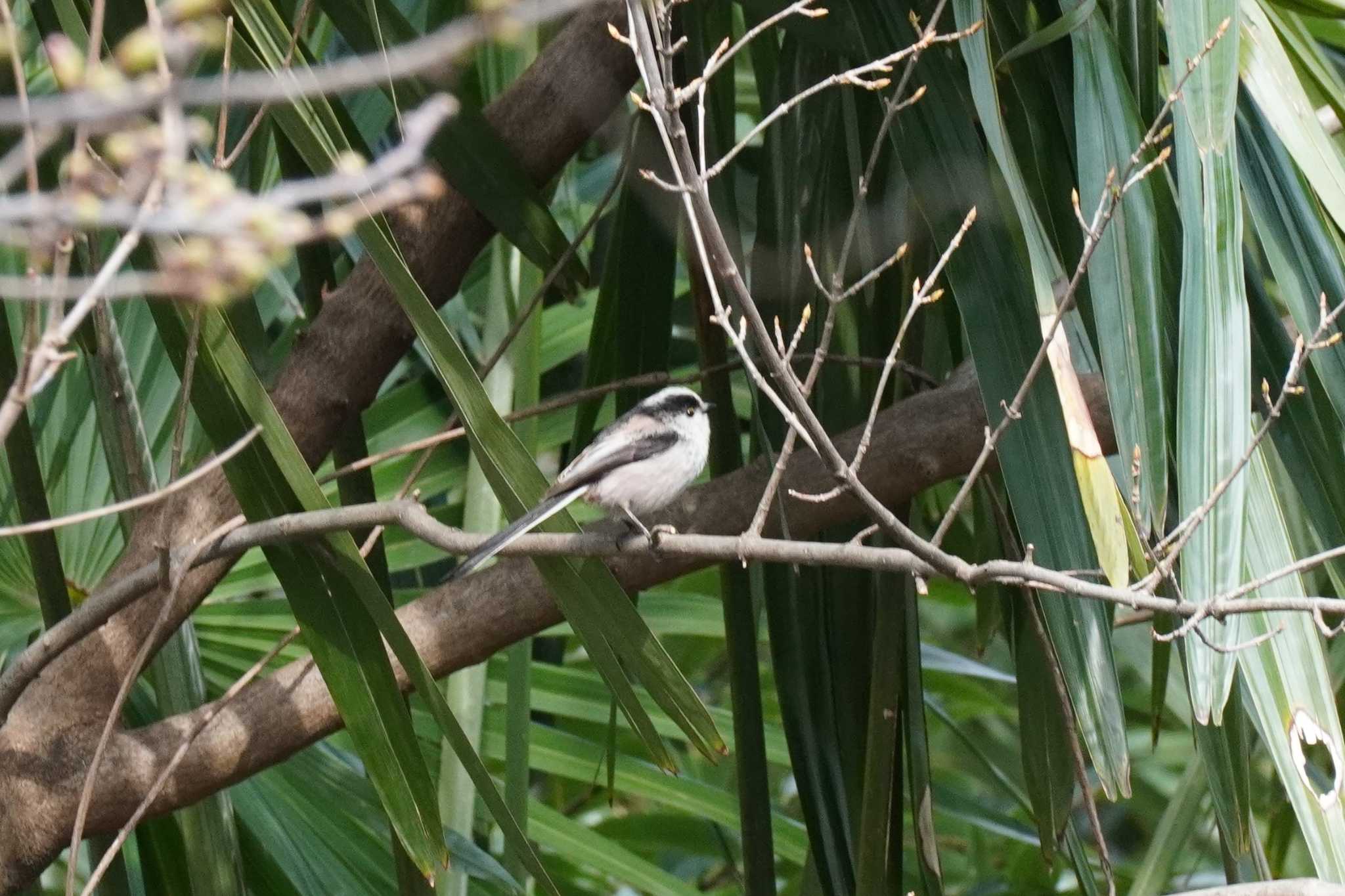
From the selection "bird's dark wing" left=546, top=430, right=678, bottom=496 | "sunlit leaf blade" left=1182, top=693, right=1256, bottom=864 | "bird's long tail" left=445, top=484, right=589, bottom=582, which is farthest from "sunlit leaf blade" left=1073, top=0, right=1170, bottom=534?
"bird's dark wing" left=546, top=430, right=678, bottom=496

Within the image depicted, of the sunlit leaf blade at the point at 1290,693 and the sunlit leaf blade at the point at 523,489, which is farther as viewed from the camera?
the sunlit leaf blade at the point at 523,489

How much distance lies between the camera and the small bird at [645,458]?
257cm

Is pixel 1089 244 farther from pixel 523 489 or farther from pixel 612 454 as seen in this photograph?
pixel 612 454

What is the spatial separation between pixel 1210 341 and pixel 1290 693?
0.37 m

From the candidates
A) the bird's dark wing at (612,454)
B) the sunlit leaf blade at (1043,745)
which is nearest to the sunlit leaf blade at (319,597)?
the bird's dark wing at (612,454)

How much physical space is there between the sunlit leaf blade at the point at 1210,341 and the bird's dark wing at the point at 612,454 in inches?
47.8

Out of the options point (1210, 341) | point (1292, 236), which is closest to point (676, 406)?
point (1292, 236)

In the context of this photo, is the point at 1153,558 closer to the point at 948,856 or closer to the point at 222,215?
the point at 222,215

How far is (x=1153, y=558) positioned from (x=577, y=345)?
7.65 ft

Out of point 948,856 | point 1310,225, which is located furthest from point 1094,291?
point 948,856

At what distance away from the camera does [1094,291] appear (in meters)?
1.70

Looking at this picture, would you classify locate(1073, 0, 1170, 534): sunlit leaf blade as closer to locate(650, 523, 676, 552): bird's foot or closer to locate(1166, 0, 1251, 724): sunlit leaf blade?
locate(1166, 0, 1251, 724): sunlit leaf blade

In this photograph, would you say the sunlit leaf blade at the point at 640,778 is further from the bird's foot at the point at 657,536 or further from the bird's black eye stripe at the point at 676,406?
the bird's foot at the point at 657,536

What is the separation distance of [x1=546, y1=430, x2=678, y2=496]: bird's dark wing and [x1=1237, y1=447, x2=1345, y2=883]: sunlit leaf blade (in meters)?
1.21
